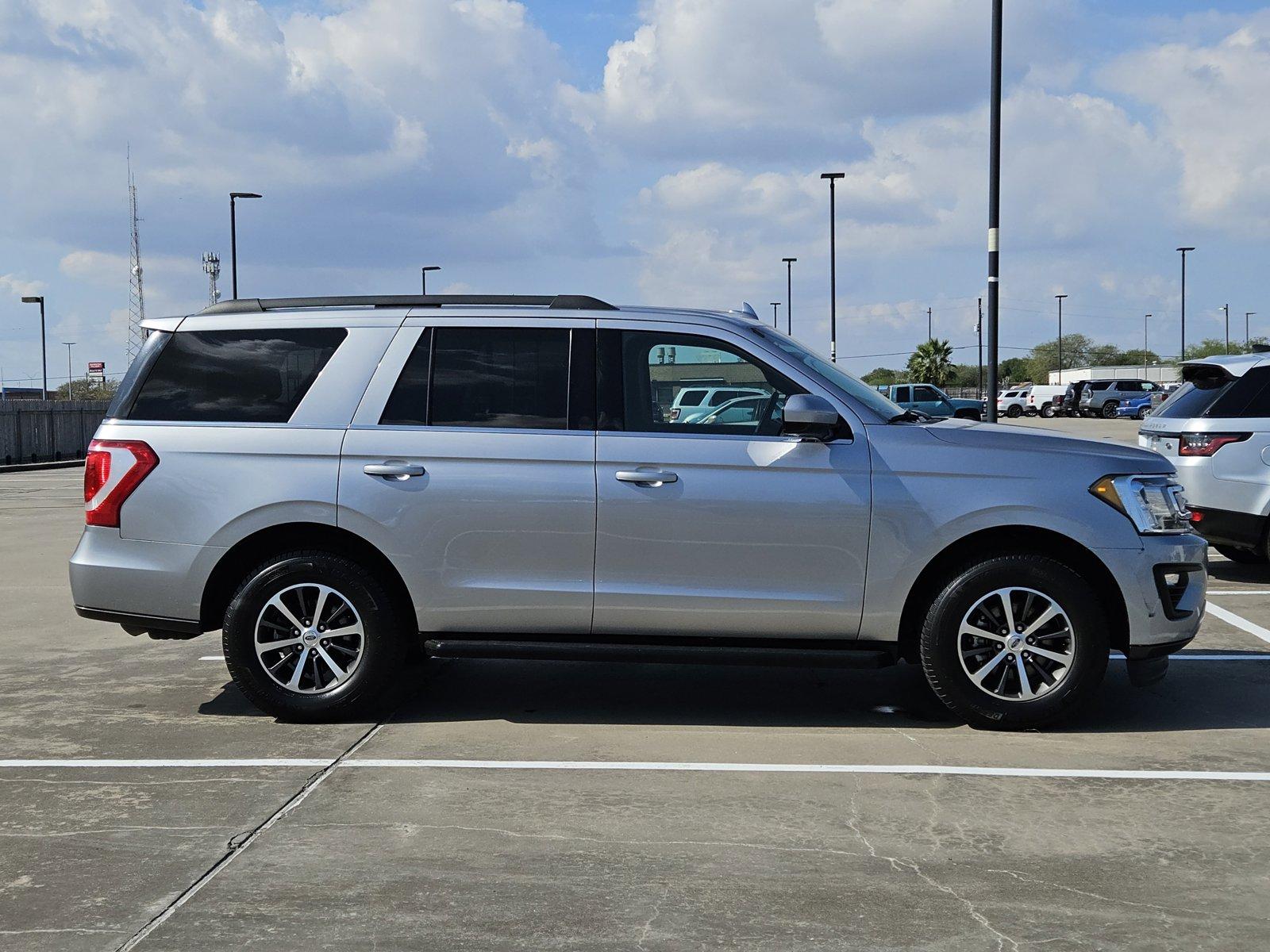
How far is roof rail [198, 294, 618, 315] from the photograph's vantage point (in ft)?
21.2

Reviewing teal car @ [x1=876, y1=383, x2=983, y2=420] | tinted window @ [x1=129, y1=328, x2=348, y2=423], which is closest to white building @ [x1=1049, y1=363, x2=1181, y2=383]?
teal car @ [x1=876, y1=383, x2=983, y2=420]

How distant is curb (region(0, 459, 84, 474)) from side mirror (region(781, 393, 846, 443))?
31.0 metres

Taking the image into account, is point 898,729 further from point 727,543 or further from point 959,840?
point 959,840

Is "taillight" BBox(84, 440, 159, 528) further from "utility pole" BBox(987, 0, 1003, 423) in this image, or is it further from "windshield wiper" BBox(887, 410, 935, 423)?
"utility pole" BBox(987, 0, 1003, 423)

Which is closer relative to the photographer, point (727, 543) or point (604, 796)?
point (604, 796)

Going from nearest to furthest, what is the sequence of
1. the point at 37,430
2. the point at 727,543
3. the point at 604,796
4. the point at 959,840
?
the point at 959,840 → the point at 604,796 → the point at 727,543 → the point at 37,430

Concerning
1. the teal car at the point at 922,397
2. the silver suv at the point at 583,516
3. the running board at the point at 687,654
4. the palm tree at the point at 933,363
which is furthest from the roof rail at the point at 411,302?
the palm tree at the point at 933,363

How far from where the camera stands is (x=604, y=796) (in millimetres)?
5184

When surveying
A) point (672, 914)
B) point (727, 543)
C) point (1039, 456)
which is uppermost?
point (1039, 456)

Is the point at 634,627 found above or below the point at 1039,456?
below

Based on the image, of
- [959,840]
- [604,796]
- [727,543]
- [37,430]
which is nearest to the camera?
[959,840]

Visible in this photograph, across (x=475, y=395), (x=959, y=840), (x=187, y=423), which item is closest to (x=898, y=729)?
(x=959, y=840)

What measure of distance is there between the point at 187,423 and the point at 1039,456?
13.0 feet

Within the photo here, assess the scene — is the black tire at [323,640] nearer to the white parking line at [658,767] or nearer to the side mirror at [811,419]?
the white parking line at [658,767]
